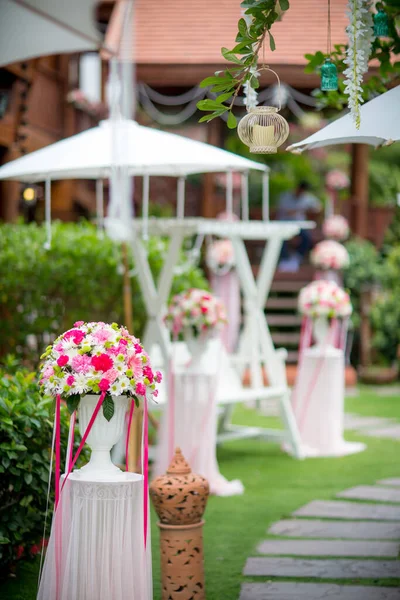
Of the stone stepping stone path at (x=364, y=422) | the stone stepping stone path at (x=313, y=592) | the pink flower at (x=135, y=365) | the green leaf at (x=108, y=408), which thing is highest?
the pink flower at (x=135, y=365)

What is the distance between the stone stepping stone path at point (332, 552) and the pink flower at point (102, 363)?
4.79ft

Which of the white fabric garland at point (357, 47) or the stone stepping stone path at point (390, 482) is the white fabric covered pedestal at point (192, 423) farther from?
the white fabric garland at point (357, 47)

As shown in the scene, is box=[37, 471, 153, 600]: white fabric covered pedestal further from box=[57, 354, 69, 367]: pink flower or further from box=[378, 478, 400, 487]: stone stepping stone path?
box=[378, 478, 400, 487]: stone stepping stone path

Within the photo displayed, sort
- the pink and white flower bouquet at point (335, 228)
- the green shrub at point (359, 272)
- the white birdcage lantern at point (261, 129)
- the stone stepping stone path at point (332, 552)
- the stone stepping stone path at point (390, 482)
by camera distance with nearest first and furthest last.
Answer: the white birdcage lantern at point (261, 129) < the stone stepping stone path at point (332, 552) < the stone stepping stone path at point (390, 482) < the pink and white flower bouquet at point (335, 228) < the green shrub at point (359, 272)

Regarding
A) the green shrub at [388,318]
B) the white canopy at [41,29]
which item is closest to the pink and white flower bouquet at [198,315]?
the white canopy at [41,29]

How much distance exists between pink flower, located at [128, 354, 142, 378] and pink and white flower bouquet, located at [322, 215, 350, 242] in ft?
35.1

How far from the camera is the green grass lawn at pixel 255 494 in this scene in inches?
193

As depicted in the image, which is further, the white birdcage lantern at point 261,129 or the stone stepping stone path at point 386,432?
the stone stepping stone path at point 386,432

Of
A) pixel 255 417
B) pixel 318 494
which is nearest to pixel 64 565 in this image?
pixel 318 494

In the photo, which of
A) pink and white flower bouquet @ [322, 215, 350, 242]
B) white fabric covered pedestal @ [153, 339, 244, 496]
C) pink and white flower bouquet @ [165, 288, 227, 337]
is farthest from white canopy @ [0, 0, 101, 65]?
pink and white flower bouquet @ [322, 215, 350, 242]

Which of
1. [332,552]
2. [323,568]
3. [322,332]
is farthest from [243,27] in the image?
[322,332]

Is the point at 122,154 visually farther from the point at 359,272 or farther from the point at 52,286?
the point at 359,272

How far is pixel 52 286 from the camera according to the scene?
8789mm

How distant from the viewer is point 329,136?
433cm
